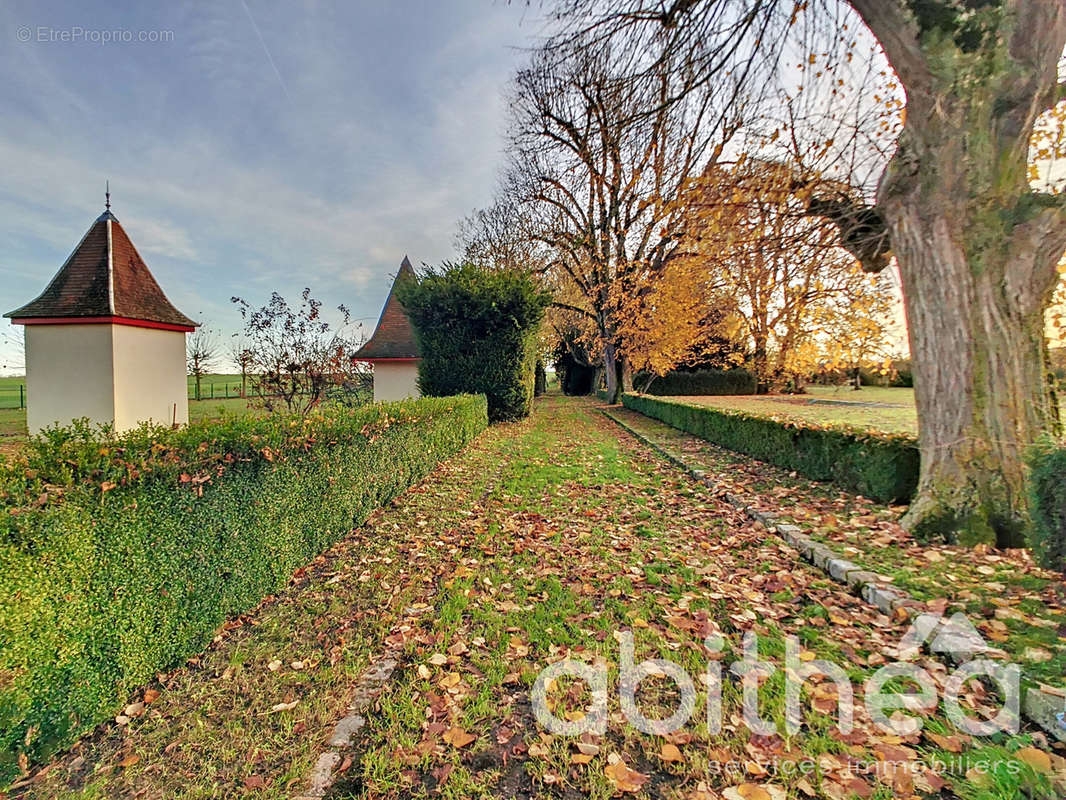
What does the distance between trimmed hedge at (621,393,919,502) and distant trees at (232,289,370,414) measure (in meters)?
9.27

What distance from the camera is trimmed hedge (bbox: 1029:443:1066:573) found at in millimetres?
2891

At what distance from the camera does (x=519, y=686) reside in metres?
2.32

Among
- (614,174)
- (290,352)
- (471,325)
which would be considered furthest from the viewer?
(614,174)

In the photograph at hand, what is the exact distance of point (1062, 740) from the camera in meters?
1.78

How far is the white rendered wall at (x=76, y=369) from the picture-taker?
35.3 feet

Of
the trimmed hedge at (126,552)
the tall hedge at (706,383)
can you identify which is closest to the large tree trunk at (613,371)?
the tall hedge at (706,383)

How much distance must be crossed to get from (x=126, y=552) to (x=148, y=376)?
514 inches

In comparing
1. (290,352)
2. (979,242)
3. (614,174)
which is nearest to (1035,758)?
(979,242)

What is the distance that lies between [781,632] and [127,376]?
1511 cm

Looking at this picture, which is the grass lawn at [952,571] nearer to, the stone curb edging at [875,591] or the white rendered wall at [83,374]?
the stone curb edging at [875,591]

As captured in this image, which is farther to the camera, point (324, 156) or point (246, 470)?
point (324, 156)

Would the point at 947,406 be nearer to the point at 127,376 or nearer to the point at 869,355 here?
the point at 869,355

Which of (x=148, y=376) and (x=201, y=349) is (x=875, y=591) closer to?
(x=148, y=376)

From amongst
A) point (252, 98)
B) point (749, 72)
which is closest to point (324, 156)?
point (252, 98)
